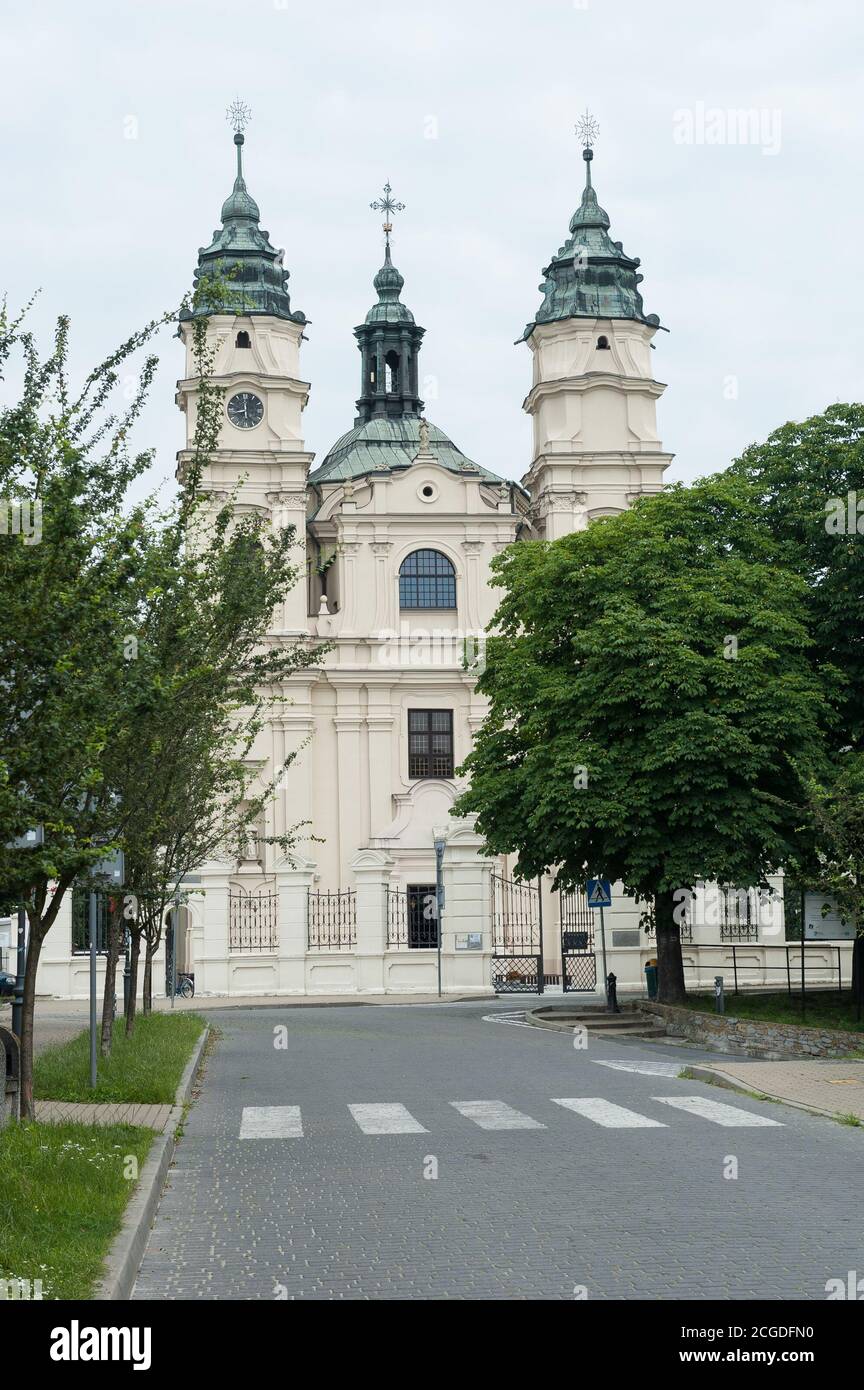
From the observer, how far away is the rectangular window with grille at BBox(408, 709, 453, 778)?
198ft

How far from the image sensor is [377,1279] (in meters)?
9.10

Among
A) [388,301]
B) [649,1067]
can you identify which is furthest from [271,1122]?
[388,301]

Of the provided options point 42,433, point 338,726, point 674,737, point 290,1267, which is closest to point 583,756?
point 674,737

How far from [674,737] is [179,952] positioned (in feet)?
82.2

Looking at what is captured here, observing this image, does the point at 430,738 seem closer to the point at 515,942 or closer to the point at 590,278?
the point at 515,942

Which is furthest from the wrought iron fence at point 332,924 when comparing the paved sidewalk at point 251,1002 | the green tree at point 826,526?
the green tree at point 826,526

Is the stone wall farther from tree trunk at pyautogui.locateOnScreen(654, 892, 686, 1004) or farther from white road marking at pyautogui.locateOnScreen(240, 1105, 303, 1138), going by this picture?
white road marking at pyautogui.locateOnScreen(240, 1105, 303, 1138)

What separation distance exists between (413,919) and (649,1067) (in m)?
30.2

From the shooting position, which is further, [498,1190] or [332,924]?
[332,924]

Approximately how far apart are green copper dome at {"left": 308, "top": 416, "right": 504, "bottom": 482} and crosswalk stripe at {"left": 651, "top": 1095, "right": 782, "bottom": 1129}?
46.3 meters

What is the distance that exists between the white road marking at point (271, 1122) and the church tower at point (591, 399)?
42.8 meters

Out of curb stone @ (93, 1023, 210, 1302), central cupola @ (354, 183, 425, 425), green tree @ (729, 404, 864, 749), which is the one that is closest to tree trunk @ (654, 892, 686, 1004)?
green tree @ (729, 404, 864, 749)

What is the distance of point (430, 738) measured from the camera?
2386 inches
